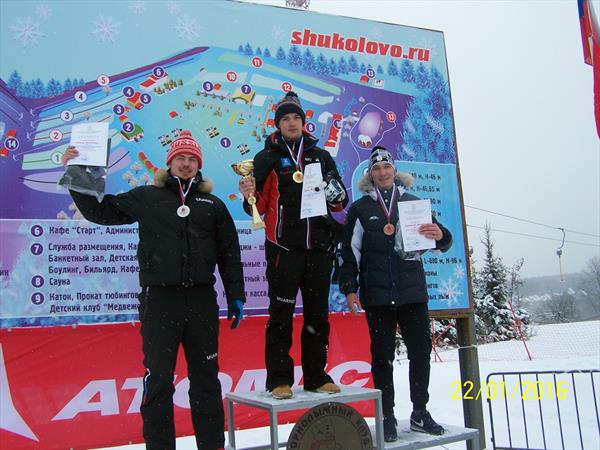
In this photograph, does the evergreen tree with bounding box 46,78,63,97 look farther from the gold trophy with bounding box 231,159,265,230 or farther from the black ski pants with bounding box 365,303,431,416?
the black ski pants with bounding box 365,303,431,416

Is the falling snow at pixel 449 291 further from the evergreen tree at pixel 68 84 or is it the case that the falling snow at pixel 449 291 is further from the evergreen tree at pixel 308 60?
the evergreen tree at pixel 68 84

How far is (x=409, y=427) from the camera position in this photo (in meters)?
3.56

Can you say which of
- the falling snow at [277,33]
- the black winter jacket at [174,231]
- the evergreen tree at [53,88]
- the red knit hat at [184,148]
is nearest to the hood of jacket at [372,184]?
the black winter jacket at [174,231]

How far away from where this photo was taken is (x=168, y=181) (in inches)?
128

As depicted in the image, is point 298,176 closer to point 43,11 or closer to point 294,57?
point 294,57

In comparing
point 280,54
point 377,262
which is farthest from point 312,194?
point 280,54

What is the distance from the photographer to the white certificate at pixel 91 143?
295 cm

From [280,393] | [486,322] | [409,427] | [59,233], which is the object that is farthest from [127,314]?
[486,322]

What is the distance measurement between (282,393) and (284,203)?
1.09 metres

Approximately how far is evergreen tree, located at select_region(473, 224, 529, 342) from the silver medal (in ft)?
63.3

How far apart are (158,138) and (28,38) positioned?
113cm

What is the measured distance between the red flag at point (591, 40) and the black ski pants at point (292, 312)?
7.36ft

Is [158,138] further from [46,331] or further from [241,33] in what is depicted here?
[46,331]
